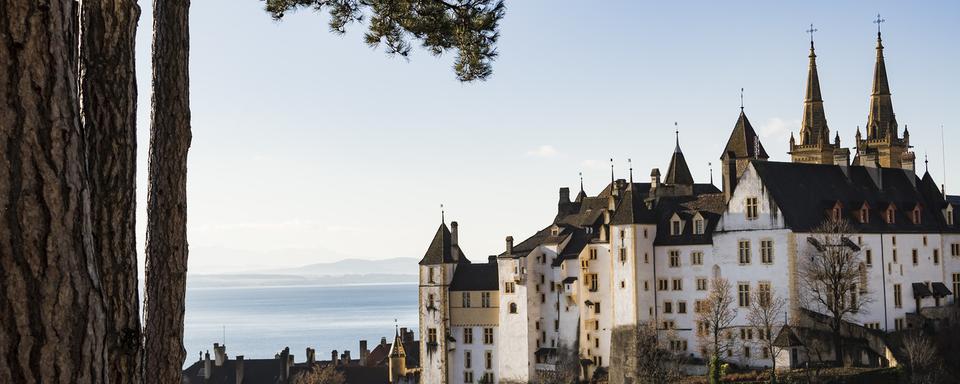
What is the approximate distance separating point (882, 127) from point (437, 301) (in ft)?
99.4

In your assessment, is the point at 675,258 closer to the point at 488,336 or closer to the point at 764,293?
the point at 764,293

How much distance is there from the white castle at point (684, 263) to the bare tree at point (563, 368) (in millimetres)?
284

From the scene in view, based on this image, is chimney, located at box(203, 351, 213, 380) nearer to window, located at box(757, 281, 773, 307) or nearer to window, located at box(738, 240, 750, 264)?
A: window, located at box(738, 240, 750, 264)

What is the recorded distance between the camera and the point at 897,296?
6266 centimetres

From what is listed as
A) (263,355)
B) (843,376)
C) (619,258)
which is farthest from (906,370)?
(263,355)

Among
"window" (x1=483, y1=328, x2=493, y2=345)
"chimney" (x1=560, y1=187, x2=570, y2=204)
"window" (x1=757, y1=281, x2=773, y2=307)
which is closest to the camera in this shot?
"window" (x1=757, y1=281, x2=773, y2=307)

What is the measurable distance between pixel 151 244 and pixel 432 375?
62703mm

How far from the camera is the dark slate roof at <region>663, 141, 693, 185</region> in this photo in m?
75.8

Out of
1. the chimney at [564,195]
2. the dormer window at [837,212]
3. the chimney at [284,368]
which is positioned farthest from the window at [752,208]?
the chimney at [284,368]

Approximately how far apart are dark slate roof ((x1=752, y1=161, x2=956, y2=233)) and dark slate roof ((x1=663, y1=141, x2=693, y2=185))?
11313mm

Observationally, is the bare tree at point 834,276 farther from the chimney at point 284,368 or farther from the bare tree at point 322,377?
the chimney at point 284,368

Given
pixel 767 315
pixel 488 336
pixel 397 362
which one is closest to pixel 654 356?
pixel 767 315

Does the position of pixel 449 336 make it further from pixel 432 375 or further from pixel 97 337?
pixel 97 337

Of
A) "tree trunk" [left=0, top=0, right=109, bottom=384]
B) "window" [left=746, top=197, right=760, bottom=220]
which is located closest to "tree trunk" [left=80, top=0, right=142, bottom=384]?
"tree trunk" [left=0, top=0, right=109, bottom=384]
